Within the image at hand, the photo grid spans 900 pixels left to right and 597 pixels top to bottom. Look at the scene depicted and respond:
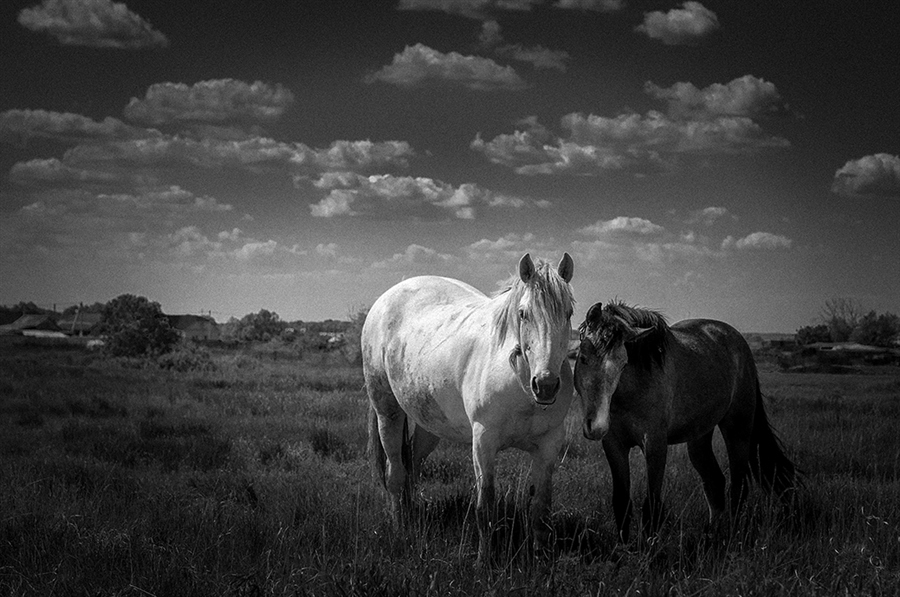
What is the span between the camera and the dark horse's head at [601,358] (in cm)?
516

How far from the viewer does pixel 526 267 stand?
5.05m

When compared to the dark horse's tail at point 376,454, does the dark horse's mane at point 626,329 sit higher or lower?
higher

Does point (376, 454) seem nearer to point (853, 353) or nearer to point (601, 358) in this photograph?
point (601, 358)

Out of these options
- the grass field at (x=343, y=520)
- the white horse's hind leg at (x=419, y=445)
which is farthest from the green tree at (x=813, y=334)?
the white horse's hind leg at (x=419, y=445)

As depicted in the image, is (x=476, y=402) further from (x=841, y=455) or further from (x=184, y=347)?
(x=184, y=347)

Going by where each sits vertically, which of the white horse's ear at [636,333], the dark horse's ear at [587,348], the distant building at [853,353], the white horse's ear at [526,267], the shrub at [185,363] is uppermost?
the white horse's ear at [526,267]

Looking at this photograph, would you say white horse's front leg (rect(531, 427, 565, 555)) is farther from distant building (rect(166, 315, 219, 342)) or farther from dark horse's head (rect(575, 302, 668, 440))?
distant building (rect(166, 315, 219, 342))

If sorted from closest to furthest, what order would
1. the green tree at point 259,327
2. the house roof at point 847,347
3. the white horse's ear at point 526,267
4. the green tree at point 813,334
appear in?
the white horse's ear at point 526,267 < the house roof at point 847,347 < the green tree at point 813,334 < the green tree at point 259,327

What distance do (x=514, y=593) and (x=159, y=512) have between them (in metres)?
3.49

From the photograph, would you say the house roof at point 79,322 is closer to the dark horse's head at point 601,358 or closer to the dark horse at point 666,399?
the dark horse at point 666,399

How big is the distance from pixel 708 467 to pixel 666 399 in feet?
5.58

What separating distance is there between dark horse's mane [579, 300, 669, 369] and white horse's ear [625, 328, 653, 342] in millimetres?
56

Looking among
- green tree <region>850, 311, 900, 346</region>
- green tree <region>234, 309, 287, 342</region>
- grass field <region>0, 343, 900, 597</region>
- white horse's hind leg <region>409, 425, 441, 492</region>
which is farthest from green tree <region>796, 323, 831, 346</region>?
green tree <region>234, 309, 287, 342</region>

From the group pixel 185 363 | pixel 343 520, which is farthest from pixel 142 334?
pixel 343 520
